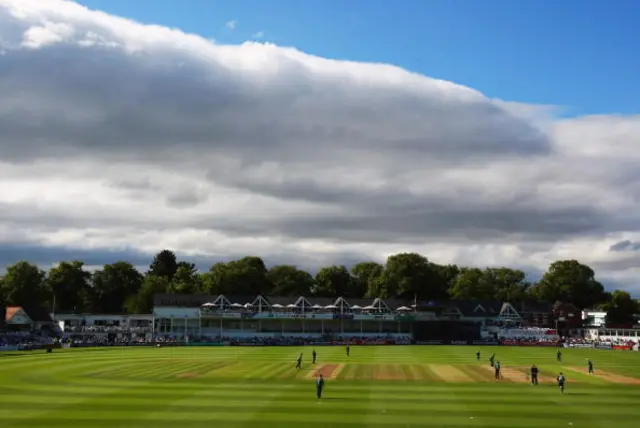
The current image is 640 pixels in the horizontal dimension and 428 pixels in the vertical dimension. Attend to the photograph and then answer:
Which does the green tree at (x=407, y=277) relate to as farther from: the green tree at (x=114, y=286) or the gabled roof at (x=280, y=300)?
the green tree at (x=114, y=286)

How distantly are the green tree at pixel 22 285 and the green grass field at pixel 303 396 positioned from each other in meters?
105

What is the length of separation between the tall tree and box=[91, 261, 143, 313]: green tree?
367 centimetres

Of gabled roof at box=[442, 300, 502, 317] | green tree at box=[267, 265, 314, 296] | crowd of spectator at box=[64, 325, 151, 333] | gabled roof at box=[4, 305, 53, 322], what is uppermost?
green tree at box=[267, 265, 314, 296]

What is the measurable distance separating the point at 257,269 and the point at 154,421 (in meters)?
160

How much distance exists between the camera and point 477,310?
183 metres

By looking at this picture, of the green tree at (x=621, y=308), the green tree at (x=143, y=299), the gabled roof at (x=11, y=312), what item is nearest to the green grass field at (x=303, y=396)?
the gabled roof at (x=11, y=312)

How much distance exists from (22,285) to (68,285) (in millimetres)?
14625

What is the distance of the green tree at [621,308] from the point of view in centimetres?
18700

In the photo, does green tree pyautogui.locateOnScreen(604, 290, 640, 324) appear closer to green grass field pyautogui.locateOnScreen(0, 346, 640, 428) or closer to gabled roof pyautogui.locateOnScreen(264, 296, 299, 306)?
gabled roof pyautogui.locateOnScreen(264, 296, 299, 306)

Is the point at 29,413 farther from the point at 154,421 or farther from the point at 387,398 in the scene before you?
the point at 387,398

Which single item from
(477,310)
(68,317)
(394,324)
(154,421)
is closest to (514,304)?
(477,310)

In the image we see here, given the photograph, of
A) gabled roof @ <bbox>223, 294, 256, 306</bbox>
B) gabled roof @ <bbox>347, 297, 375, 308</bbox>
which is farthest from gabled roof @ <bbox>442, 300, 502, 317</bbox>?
gabled roof @ <bbox>223, 294, 256, 306</bbox>

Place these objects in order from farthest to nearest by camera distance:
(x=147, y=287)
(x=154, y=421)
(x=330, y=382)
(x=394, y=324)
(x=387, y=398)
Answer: (x=147, y=287) → (x=394, y=324) → (x=330, y=382) → (x=387, y=398) → (x=154, y=421)

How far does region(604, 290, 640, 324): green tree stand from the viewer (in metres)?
187
